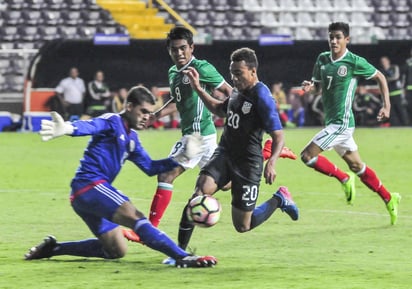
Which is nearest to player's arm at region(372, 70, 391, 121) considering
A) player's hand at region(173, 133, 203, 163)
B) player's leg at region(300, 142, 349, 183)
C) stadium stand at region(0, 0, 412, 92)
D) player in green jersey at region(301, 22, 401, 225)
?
player in green jersey at region(301, 22, 401, 225)

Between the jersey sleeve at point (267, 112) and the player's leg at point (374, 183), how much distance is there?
3.52 meters

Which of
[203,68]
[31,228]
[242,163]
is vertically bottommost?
[31,228]

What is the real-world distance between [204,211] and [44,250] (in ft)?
4.82

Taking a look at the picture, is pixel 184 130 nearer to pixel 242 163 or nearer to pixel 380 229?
pixel 242 163

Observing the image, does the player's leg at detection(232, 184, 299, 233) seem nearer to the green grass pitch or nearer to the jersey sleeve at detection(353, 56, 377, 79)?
the green grass pitch

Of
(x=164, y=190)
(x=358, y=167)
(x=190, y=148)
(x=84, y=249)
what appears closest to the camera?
(x=84, y=249)

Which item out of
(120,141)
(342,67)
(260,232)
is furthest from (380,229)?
(120,141)

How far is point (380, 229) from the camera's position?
40.3ft

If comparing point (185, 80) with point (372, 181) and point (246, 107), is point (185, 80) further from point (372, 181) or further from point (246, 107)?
point (372, 181)

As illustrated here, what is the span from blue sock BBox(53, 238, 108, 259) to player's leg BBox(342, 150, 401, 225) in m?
4.37

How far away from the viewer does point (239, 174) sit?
391 inches

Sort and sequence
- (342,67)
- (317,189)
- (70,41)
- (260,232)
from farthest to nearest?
(70,41) < (317,189) < (342,67) < (260,232)

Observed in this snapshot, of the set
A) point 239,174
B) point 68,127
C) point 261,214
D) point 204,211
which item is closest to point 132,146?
point 204,211

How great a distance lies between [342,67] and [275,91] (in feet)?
55.5
